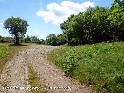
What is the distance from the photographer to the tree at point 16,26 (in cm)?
6081

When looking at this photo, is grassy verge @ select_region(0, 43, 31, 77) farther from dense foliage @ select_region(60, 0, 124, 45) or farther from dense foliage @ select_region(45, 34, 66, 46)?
dense foliage @ select_region(45, 34, 66, 46)

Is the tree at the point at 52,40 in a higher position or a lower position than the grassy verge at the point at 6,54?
higher

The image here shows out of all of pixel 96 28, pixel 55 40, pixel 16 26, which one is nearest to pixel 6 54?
pixel 96 28

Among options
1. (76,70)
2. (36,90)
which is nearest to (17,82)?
(36,90)

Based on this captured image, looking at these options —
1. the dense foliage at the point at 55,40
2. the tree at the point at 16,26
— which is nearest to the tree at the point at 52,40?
the dense foliage at the point at 55,40

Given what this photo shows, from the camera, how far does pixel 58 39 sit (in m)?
69.8

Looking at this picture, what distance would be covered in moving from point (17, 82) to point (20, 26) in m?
50.1

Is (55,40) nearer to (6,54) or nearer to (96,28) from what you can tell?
(96,28)

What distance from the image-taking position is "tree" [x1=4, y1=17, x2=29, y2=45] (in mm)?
60812

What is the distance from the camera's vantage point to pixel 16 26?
2387 inches

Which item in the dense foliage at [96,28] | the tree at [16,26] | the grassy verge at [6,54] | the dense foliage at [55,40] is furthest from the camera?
the dense foliage at [55,40]

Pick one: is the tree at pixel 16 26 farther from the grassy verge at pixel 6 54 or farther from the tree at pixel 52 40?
the grassy verge at pixel 6 54

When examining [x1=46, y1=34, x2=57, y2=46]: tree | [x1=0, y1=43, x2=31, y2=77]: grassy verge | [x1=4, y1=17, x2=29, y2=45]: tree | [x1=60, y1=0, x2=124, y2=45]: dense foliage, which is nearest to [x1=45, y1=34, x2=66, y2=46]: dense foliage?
[x1=46, y1=34, x2=57, y2=46]: tree

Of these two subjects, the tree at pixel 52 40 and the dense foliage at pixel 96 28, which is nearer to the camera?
the dense foliage at pixel 96 28
